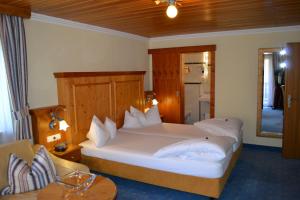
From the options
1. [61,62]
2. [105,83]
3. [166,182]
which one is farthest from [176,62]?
[166,182]

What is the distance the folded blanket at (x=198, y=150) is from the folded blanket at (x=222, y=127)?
0.69 metres

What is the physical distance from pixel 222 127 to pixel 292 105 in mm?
1456

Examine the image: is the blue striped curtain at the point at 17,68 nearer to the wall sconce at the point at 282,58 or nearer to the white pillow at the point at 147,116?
the white pillow at the point at 147,116

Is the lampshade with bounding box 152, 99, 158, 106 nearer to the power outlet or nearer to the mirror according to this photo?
the mirror

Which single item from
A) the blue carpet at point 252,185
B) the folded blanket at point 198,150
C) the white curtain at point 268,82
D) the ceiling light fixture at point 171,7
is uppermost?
the ceiling light fixture at point 171,7

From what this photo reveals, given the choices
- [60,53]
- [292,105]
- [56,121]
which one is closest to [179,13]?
[60,53]

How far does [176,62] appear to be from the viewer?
5.51m

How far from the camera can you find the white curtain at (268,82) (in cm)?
471

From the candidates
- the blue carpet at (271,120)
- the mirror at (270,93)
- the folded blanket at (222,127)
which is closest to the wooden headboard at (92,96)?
the folded blanket at (222,127)

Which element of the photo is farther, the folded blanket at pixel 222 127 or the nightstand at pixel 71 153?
the folded blanket at pixel 222 127

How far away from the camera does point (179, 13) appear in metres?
Result: 3.37

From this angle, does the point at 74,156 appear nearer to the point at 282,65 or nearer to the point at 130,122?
the point at 130,122

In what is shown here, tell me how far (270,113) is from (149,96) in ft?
8.48

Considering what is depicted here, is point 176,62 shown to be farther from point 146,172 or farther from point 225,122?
point 146,172
